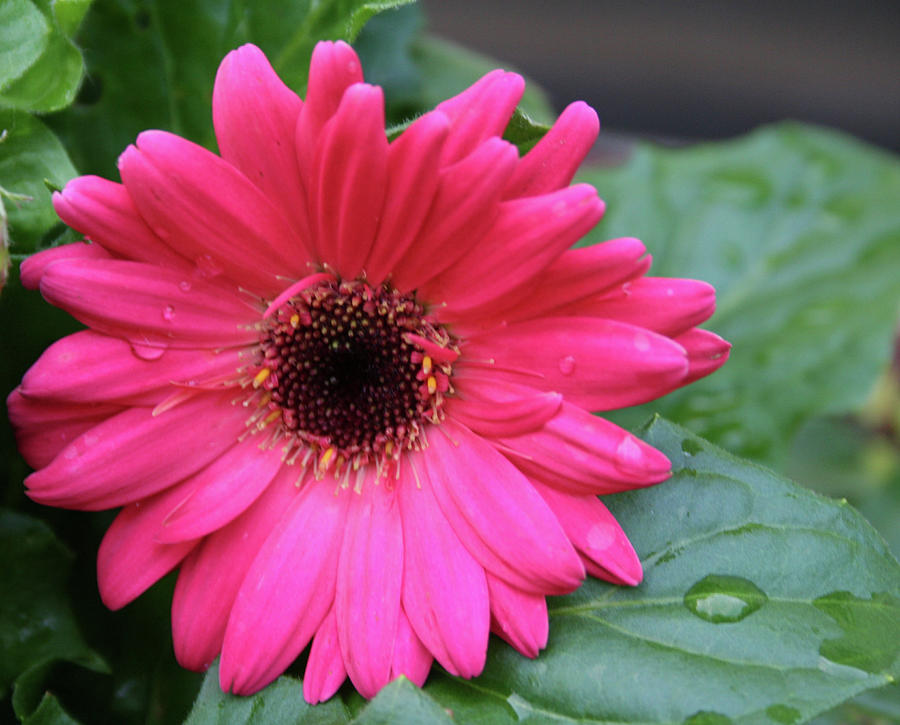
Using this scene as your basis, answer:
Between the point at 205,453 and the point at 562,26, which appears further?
the point at 562,26

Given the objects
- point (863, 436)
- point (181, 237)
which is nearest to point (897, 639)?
point (181, 237)

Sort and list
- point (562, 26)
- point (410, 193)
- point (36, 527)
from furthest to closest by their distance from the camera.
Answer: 1. point (562, 26)
2. point (36, 527)
3. point (410, 193)

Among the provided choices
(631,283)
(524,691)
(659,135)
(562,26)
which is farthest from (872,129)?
(524,691)

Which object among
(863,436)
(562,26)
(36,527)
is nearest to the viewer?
(36,527)

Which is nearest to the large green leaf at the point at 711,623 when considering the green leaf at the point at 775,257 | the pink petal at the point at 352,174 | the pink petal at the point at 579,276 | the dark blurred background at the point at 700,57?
the pink petal at the point at 579,276

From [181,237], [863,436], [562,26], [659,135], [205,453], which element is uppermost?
[181,237]

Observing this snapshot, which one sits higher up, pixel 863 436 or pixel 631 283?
pixel 631 283

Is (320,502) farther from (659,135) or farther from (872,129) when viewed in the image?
(872,129)
